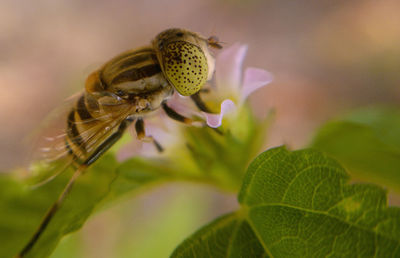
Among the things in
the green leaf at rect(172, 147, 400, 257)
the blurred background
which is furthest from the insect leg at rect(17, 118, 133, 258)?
the blurred background

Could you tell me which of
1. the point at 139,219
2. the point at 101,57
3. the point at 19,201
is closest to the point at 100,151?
the point at 19,201

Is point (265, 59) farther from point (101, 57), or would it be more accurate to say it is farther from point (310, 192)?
point (310, 192)

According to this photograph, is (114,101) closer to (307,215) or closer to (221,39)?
(307,215)

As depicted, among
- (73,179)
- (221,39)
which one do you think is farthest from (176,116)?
(221,39)

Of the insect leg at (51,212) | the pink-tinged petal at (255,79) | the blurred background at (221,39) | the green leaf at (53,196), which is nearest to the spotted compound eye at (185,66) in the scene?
the pink-tinged petal at (255,79)

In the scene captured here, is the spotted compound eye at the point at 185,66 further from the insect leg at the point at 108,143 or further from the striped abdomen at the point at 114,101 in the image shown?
the insect leg at the point at 108,143

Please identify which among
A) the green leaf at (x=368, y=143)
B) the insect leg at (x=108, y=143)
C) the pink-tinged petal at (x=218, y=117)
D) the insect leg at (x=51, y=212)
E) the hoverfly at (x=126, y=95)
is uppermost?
the hoverfly at (x=126, y=95)
